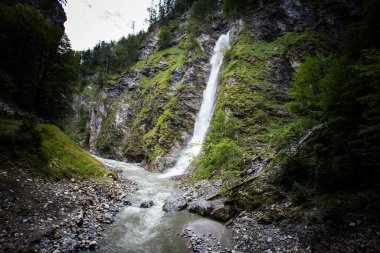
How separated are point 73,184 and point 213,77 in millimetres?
35486

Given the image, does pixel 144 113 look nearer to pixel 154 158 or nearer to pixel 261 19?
pixel 154 158

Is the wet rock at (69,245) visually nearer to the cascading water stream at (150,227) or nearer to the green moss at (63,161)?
the cascading water stream at (150,227)

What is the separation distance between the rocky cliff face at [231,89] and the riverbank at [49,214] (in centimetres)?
1235

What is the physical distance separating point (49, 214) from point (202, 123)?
29.8 metres

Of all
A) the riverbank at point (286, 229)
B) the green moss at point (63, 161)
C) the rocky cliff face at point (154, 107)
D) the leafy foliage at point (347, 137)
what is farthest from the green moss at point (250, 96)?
the green moss at point (63, 161)

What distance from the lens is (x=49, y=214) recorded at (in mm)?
10328

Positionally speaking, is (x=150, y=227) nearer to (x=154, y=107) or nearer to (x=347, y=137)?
(x=347, y=137)

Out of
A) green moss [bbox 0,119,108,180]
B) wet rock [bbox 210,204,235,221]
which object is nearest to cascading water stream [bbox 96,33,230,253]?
wet rock [bbox 210,204,235,221]

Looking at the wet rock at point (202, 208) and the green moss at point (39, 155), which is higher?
the green moss at point (39, 155)

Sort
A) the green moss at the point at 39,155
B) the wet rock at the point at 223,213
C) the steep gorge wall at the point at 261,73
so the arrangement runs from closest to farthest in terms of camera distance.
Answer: the green moss at the point at 39,155 → the wet rock at the point at 223,213 → the steep gorge wall at the point at 261,73

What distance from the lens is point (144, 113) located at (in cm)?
4725

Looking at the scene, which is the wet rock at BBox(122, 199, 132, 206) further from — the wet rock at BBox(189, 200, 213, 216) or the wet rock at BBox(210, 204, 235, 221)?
the wet rock at BBox(210, 204, 235, 221)

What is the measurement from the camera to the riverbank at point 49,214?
839 cm

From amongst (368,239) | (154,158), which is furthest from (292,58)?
(368,239)
